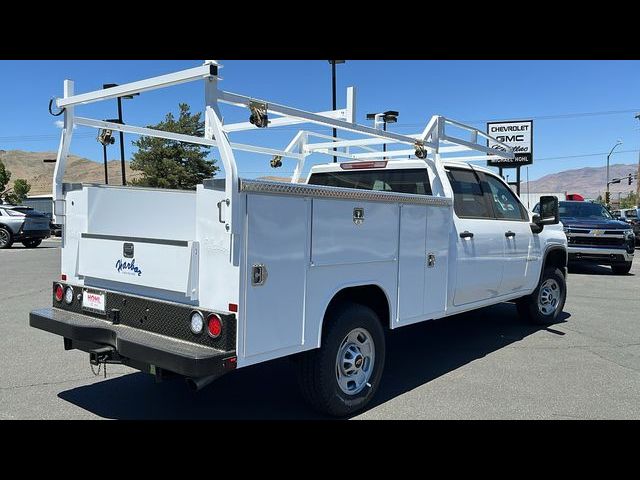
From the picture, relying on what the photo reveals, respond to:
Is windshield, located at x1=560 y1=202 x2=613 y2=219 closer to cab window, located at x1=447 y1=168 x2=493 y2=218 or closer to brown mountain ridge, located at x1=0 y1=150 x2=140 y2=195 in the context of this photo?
cab window, located at x1=447 y1=168 x2=493 y2=218

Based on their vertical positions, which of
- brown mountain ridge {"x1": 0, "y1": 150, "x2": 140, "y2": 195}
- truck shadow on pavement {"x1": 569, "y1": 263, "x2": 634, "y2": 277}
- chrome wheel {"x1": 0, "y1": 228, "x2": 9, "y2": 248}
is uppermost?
brown mountain ridge {"x1": 0, "y1": 150, "x2": 140, "y2": 195}

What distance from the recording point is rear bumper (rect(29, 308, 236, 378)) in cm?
325

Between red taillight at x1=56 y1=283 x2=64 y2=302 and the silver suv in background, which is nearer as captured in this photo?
red taillight at x1=56 y1=283 x2=64 y2=302

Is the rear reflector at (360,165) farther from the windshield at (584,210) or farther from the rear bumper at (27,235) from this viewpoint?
the rear bumper at (27,235)

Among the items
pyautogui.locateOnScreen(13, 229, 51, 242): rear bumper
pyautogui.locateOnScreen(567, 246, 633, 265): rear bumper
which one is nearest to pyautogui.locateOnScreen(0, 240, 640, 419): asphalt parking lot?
pyautogui.locateOnScreen(567, 246, 633, 265): rear bumper

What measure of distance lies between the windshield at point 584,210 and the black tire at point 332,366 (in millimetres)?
12913

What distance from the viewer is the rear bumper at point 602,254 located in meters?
13.8

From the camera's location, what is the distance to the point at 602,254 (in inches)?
544

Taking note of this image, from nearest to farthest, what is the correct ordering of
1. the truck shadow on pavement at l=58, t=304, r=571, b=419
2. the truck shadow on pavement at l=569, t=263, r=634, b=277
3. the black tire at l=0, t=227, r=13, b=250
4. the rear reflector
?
the truck shadow on pavement at l=58, t=304, r=571, b=419
the rear reflector
the truck shadow on pavement at l=569, t=263, r=634, b=277
the black tire at l=0, t=227, r=13, b=250

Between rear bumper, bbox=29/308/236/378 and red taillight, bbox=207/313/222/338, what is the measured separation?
0.10m

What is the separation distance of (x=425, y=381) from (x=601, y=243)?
421 inches

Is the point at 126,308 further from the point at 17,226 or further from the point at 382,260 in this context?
the point at 17,226

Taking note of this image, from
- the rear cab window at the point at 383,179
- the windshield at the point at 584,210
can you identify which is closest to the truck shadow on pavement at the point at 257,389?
the rear cab window at the point at 383,179
